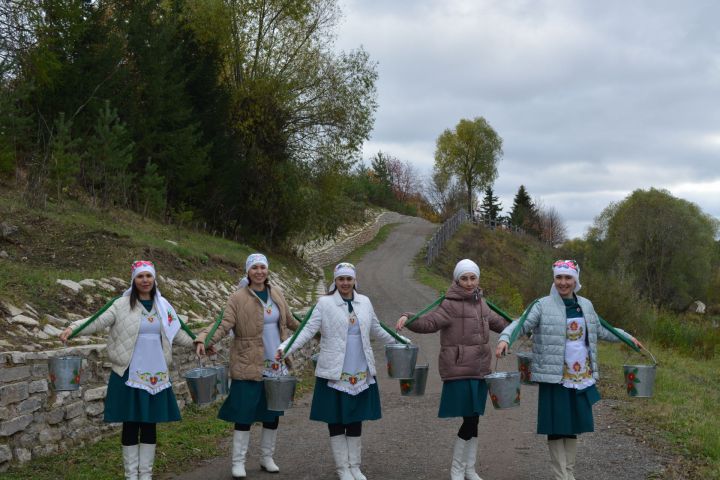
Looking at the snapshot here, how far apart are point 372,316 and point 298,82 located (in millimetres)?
22722

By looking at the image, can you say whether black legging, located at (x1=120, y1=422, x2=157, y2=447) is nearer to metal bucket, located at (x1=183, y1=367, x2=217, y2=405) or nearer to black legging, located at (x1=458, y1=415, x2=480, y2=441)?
metal bucket, located at (x1=183, y1=367, x2=217, y2=405)

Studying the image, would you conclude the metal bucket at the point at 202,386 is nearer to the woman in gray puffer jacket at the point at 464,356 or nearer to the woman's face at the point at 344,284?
the woman's face at the point at 344,284

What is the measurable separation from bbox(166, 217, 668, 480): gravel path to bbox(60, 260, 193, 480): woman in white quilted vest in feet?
2.75

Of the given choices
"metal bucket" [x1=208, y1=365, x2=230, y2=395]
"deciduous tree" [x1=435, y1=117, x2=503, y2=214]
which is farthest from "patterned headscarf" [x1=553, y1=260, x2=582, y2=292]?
"deciduous tree" [x1=435, y1=117, x2=503, y2=214]

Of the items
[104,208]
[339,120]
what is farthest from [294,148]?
[104,208]

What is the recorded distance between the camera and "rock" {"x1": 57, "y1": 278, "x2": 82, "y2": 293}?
371 inches

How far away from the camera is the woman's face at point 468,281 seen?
627 cm

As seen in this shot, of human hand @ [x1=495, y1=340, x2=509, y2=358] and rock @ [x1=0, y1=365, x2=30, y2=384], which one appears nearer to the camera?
human hand @ [x1=495, y1=340, x2=509, y2=358]

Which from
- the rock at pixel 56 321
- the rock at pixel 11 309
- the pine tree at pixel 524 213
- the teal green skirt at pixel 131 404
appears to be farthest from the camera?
the pine tree at pixel 524 213

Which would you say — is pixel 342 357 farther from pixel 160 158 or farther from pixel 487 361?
pixel 160 158

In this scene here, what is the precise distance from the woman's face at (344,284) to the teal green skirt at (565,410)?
1851 millimetres

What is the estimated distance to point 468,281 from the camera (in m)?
6.27

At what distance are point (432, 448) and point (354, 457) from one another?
1618mm

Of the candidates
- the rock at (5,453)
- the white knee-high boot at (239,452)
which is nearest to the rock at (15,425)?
the rock at (5,453)
